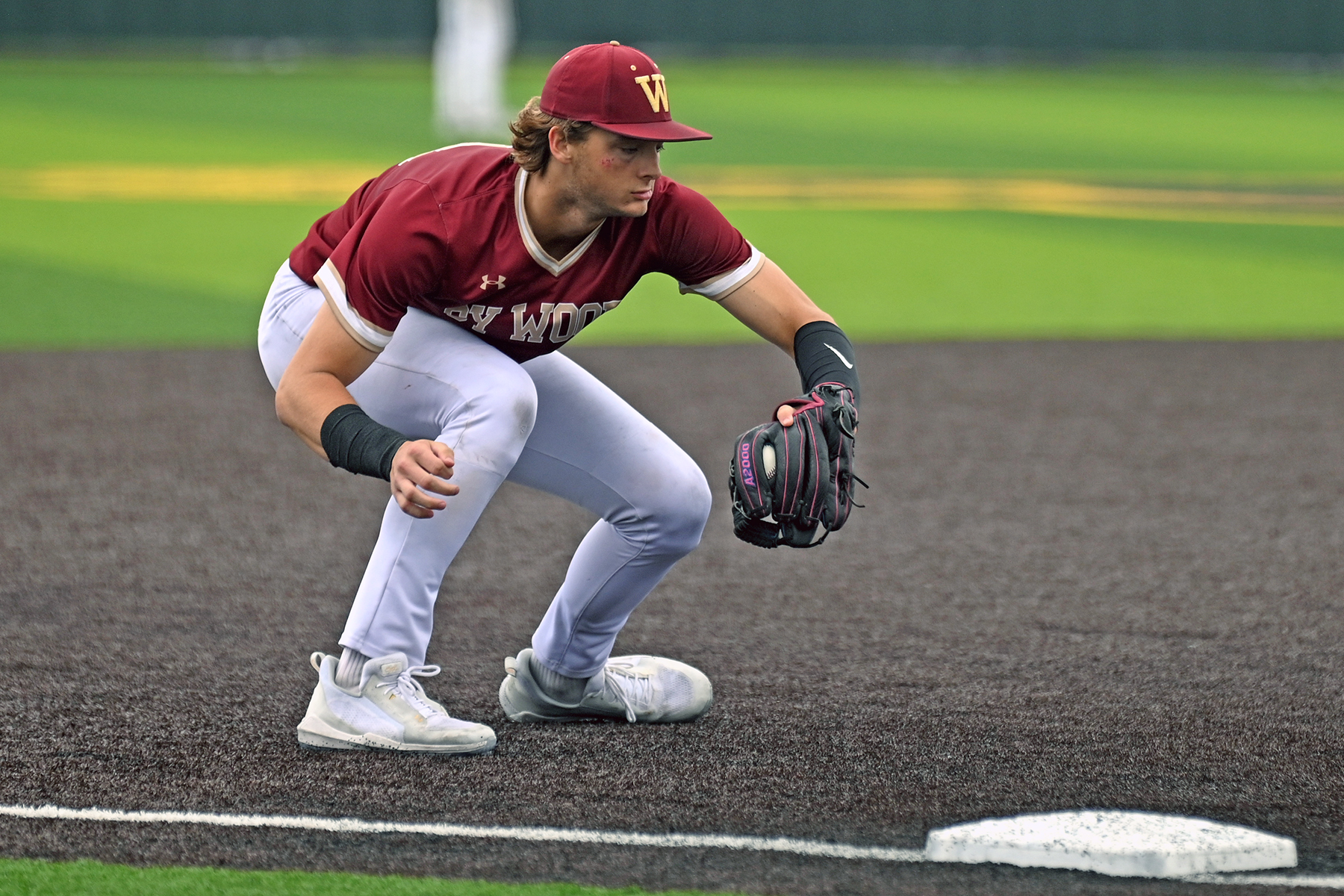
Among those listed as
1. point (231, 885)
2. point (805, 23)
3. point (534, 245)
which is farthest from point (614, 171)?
point (805, 23)

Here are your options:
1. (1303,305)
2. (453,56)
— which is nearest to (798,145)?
(453,56)

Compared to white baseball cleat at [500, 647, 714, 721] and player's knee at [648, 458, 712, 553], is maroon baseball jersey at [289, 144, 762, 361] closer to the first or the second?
player's knee at [648, 458, 712, 553]

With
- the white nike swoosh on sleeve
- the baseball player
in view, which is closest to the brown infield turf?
the baseball player

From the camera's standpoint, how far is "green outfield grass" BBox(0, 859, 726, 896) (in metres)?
2.90

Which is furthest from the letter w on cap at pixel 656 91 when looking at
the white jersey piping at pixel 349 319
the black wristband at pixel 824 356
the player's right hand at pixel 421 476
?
the player's right hand at pixel 421 476

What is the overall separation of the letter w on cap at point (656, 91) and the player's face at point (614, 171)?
0.27ft

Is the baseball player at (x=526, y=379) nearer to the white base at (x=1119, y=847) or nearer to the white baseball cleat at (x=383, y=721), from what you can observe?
the white baseball cleat at (x=383, y=721)

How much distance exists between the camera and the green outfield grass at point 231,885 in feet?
9.50

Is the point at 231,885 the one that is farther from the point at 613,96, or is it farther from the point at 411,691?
the point at 613,96

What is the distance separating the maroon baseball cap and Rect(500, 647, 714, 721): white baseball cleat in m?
1.25

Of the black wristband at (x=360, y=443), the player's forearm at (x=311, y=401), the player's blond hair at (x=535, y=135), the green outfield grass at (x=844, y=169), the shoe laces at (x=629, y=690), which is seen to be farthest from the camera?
the green outfield grass at (x=844, y=169)

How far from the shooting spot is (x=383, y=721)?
3682 millimetres

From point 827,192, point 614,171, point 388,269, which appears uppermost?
point 614,171

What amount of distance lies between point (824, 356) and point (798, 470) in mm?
320
